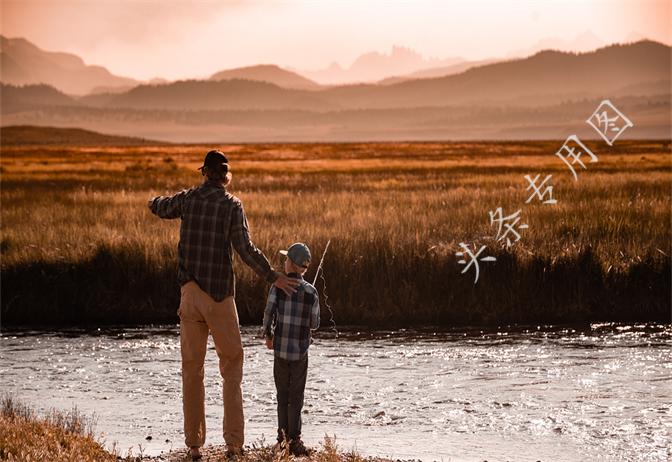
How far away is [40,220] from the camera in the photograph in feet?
79.9

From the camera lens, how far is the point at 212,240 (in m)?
8.09

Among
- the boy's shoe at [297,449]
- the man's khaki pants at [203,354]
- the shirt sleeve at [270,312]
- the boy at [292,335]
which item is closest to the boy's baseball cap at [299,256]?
the boy at [292,335]

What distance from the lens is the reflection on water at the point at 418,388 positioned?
9.61m

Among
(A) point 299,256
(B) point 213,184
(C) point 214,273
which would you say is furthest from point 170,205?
(A) point 299,256

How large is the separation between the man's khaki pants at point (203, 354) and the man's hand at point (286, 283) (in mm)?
430

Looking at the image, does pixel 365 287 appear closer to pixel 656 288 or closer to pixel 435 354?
pixel 435 354

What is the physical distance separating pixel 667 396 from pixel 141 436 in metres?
6.06

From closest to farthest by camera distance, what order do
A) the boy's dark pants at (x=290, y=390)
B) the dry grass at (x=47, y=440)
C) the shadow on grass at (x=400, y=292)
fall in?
the dry grass at (x=47, y=440)
the boy's dark pants at (x=290, y=390)
the shadow on grass at (x=400, y=292)

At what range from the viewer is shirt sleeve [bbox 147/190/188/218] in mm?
8227

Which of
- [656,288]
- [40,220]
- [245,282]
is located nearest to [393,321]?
[245,282]

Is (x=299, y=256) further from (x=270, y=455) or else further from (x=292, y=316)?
(x=270, y=455)

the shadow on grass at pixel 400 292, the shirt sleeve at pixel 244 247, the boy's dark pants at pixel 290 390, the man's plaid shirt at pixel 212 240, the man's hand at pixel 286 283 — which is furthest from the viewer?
the shadow on grass at pixel 400 292

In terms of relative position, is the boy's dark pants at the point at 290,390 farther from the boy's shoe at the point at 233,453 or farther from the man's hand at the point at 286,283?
the man's hand at the point at 286,283

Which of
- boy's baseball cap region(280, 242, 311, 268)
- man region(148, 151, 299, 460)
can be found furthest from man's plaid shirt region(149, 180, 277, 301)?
boy's baseball cap region(280, 242, 311, 268)
